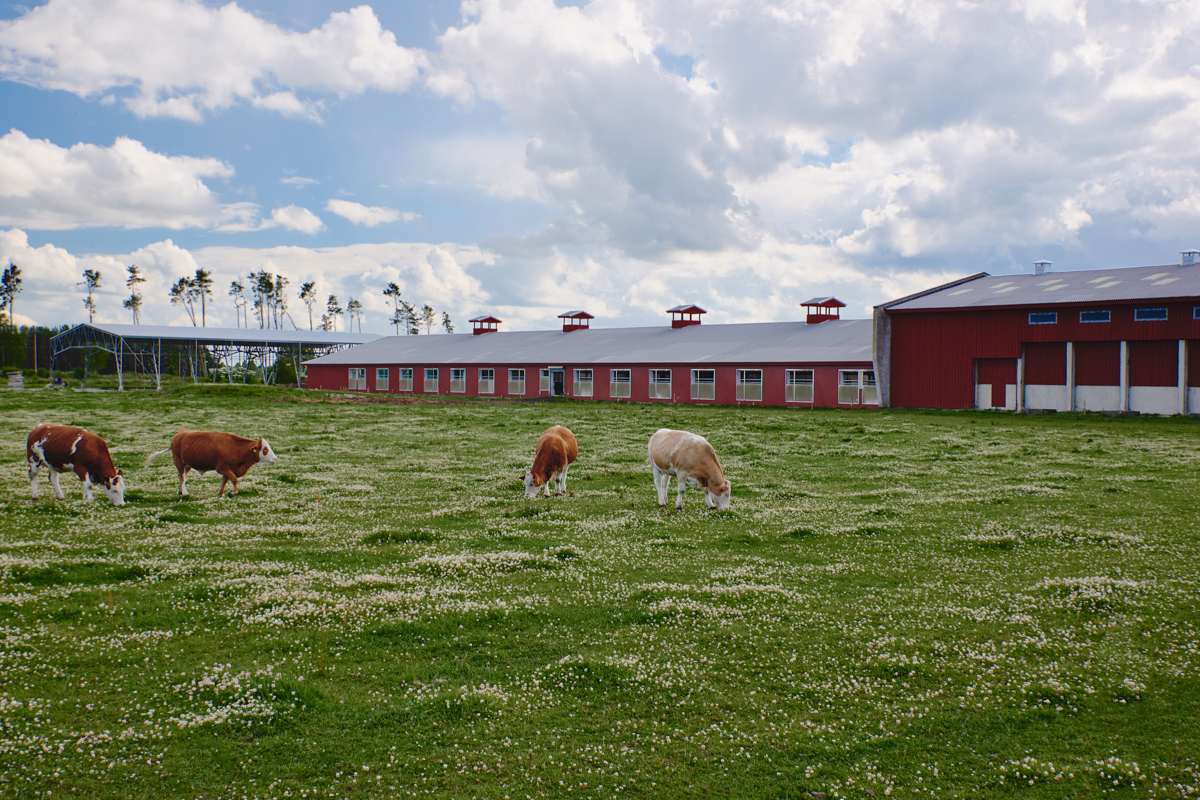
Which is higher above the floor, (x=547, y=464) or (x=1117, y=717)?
(x=547, y=464)

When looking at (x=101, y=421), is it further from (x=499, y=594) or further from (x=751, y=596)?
(x=751, y=596)

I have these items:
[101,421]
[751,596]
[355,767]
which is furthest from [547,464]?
[101,421]

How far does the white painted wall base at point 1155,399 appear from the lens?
49.6 metres

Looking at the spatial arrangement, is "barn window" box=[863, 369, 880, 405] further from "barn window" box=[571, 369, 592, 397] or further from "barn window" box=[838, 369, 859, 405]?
"barn window" box=[571, 369, 592, 397]

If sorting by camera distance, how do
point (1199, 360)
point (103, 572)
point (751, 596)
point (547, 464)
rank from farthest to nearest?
point (1199, 360), point (547, 464), point (103, 572), point (751, 596)

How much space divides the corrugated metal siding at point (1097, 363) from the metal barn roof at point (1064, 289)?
3.60 metres

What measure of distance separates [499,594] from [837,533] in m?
8.18

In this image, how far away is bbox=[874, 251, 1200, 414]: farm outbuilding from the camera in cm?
4975

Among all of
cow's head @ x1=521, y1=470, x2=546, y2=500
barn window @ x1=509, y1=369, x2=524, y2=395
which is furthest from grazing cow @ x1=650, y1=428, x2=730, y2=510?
barn window @ x1=509, y1=369, x2=524, y2=395

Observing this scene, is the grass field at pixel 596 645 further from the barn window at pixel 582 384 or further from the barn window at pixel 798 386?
the barn window at pixel 582 384

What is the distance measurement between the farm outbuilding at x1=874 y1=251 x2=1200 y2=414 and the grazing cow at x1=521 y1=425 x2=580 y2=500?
4521 centimetres

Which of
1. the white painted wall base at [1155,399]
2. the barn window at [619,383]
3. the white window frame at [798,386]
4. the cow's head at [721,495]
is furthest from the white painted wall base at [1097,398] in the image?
the cow's head at [721,495]

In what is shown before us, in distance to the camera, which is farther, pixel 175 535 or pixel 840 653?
pixel 175 535

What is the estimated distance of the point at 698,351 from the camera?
241 ft
